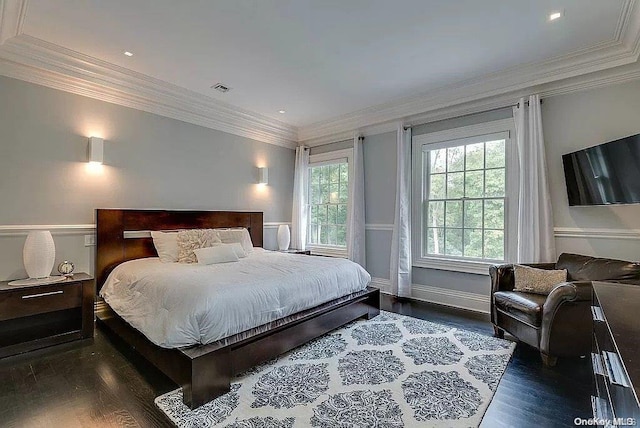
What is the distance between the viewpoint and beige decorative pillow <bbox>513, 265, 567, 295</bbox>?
9.71 feet

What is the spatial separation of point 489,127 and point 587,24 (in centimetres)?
140

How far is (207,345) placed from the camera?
7.09 feet

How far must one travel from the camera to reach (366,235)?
524cm

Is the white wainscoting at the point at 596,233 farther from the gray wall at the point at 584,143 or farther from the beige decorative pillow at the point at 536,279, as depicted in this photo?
the beige decorative pillow at the point at 536,279

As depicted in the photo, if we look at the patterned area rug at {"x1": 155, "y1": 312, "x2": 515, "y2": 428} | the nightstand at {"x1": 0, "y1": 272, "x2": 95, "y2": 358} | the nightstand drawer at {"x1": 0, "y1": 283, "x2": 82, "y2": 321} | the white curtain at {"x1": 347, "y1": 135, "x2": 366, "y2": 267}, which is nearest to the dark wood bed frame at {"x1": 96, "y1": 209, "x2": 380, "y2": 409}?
the patterned area rug at {"x1": 155, "y1": 312, "x2": 515, "y2": 428}

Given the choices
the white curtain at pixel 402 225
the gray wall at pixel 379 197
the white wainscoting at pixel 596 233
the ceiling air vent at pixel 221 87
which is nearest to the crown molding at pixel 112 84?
the ceiling air vent at pixel 221 87

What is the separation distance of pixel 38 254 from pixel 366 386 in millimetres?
3243

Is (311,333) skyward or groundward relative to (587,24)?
groundward

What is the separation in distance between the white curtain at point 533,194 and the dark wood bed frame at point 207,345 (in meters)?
1.87

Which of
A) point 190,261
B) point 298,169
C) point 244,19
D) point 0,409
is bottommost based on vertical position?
point 0,409

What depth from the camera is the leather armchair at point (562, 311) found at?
8.04 feet

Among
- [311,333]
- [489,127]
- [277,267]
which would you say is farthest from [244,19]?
[489,127]

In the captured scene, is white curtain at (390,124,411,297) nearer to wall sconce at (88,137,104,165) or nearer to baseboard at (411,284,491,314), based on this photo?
baseboard at (411,284,491,314)

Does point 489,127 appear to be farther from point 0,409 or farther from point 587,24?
point 0,409
